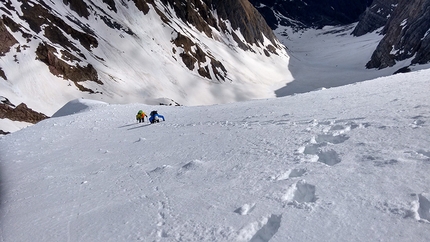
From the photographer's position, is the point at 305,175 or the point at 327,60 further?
the point at 327,60

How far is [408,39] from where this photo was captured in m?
76.4

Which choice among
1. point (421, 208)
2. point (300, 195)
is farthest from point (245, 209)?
point (421, 208)

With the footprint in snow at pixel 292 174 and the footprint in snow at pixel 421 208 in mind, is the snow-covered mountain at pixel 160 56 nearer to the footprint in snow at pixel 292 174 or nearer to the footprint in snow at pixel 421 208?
the footprint in snow at pixel 292 174

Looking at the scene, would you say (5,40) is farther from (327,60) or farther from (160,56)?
(327,60)

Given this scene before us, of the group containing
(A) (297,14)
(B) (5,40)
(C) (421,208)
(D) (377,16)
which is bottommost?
(D) (377,16)

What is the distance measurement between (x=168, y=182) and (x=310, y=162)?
2715 millimetres

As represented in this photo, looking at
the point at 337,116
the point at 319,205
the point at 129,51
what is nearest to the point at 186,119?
the point at 337,116

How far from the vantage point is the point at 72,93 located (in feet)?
138

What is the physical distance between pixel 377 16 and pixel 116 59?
117634mm

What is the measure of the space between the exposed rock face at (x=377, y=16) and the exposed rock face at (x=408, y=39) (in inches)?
1720

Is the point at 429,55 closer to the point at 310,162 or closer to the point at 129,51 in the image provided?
the point at 129,51

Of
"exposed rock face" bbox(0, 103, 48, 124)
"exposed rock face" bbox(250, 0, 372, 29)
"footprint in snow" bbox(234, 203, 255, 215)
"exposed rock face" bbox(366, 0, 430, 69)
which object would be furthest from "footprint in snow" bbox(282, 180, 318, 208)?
"exposed rock face" bbox(250, 0, 372, 29)

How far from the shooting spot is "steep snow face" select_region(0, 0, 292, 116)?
135 feet

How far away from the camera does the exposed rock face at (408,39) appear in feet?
232
